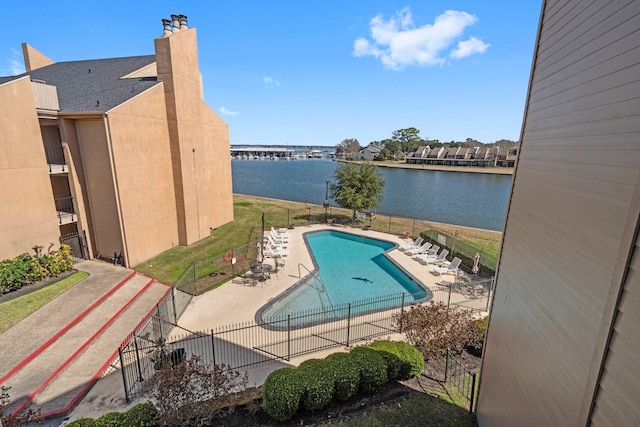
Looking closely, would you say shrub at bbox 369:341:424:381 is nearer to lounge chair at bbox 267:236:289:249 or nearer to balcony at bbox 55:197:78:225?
lounge chair at bbox 267:236:289:249

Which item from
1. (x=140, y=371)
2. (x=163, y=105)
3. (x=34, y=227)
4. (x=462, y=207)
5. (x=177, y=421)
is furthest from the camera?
(x=462, y=207)

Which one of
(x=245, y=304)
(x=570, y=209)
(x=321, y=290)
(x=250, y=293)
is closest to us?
(x=570, y=209)

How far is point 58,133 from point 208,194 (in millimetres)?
8841

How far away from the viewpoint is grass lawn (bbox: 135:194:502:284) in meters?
16.5

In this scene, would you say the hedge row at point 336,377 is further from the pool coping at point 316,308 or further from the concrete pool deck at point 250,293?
the concrete pool deck at point 250,293

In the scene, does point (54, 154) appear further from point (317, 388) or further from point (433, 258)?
point (433, 258)

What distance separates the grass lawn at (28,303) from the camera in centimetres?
1027

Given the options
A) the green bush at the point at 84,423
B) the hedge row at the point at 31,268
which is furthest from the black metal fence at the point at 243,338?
the hedge row at the point at 31,268

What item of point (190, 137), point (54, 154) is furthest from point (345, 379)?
point (54, 154)

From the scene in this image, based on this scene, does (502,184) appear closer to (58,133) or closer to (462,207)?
(462,207)

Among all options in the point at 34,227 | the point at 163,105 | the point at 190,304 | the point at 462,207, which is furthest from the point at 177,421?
the point at 462,207

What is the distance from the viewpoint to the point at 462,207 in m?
44.9

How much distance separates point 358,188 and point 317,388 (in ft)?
67.3

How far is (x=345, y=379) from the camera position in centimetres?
738
